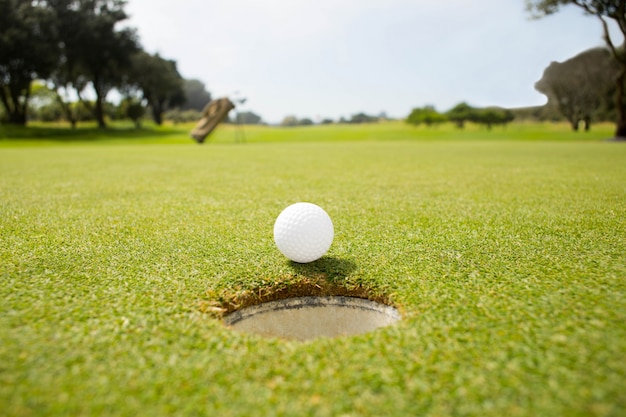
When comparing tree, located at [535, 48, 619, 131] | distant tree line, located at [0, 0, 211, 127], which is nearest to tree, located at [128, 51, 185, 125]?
distant tree line, located at [0, 0, 211, 127]

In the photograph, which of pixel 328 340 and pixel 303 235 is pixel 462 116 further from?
pixel 328 340

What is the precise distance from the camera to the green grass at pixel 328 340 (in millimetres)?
1307

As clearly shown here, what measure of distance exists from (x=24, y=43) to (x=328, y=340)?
35827 millimetres

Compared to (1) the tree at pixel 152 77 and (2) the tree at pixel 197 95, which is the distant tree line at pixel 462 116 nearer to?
(1) the tree at pixel 152 77

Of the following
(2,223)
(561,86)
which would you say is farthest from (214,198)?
(561,86)

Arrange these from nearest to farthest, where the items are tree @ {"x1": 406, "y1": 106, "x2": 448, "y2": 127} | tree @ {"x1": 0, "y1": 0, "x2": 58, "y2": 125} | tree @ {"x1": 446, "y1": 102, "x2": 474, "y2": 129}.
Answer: tree @ {"x1": 0, "y1": 0, "x2": 58, "y2": 125}, tree @ {"x1": 446, "y1": 102, "x2": 474, "y2": 129}, tree @ {"x1": 406, "y1": 106, "x2": 448, "y2": 127}

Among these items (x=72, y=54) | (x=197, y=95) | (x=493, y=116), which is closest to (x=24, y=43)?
(x=72, y=54)

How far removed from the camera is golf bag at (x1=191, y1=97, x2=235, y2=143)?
24.1 meters

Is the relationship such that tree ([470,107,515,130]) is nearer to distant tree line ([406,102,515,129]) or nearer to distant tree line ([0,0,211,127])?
distant tree line ([406,102,515,129])

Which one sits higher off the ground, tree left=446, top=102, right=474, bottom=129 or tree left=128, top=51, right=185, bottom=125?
tree left=128, top=51, right=185, bottom=125

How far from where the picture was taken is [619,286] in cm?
211

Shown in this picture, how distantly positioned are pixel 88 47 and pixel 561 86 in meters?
37.6

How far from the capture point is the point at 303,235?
2.48 m

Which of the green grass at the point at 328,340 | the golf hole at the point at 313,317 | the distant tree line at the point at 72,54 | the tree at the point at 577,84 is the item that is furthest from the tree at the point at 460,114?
the golf hole at the point at 313,317
